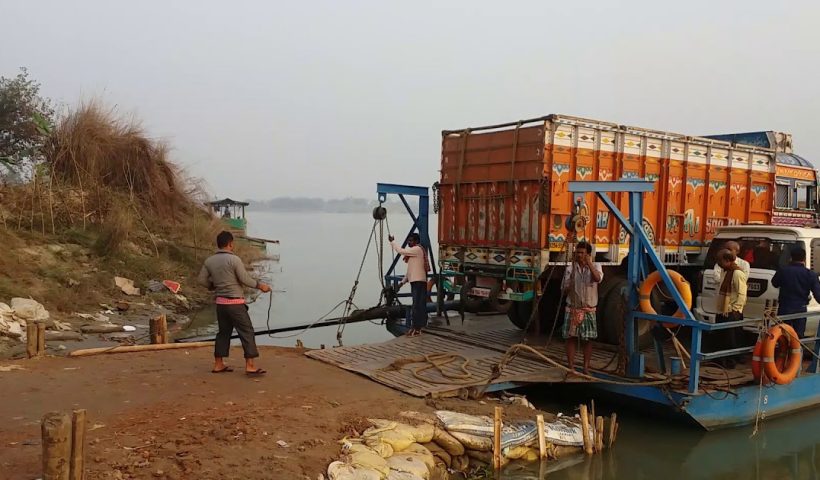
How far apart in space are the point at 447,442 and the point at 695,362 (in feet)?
9.08

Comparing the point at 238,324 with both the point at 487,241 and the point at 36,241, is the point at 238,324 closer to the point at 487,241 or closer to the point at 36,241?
the point at 487,241

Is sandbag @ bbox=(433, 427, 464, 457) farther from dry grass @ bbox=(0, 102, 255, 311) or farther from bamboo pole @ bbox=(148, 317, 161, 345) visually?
dry grass @ bbox=(0, 102, 255, 311)

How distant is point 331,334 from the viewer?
47.5ft

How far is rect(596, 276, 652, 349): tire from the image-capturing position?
8.52 meters

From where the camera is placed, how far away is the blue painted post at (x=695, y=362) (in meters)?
6.50

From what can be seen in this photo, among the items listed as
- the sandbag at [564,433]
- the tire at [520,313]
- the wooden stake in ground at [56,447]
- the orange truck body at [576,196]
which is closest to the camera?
the wooden stake in ground at [56,447]

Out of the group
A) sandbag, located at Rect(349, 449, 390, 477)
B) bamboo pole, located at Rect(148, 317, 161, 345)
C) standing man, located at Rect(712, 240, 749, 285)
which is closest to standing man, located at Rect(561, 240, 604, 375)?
standing man, located at Rect(712, 240, 749, 285)

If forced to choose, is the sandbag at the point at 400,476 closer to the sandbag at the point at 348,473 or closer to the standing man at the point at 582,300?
the sandbag at the point at 348,473

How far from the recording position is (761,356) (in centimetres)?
695

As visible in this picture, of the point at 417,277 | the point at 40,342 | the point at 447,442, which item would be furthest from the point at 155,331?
the point at 447,442

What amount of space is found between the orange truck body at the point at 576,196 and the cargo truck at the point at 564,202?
1cm

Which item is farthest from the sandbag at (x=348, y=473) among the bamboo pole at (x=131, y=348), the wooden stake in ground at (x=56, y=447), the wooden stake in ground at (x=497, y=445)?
the bamboo pole at (x=131, y=348)

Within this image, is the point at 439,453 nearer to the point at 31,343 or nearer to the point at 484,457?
the point at 484,457

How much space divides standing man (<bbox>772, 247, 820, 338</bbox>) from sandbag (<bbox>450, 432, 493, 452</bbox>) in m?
4.11
